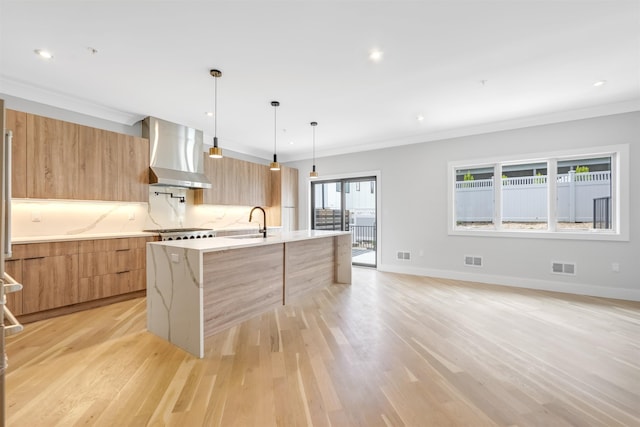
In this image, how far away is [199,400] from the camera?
1750mm

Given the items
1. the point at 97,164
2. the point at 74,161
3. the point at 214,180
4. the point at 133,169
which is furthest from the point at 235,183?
the point at 74,161

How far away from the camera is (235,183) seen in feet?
18.4

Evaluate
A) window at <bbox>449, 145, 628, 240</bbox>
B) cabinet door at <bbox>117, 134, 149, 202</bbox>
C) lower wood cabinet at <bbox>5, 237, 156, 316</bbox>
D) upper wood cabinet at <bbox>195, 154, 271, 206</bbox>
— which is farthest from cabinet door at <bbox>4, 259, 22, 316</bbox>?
window at <bbox>449, 145, 628, 240</bbox>

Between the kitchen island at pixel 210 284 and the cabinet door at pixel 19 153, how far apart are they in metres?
1.73

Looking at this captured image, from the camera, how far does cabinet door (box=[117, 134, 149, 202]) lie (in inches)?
152

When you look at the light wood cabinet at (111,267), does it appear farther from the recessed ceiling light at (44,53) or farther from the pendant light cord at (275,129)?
the pendant light cord at (275,129)

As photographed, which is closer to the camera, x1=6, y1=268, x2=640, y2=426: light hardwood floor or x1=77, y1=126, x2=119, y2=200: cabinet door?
x1=6, y1=268, x2=640, y2=426: light hardwood floor

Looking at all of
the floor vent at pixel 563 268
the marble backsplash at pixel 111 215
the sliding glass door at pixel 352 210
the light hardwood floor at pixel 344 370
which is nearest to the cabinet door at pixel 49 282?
the light hardwood floor at pixel 344 370

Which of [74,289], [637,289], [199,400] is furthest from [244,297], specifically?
[637,289]

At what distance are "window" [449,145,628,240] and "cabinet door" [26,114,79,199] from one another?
573 centimetres

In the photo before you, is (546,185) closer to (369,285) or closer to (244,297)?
(369,285)

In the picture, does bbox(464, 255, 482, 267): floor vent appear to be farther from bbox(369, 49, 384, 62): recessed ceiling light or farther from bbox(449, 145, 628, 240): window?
bbox(369, 49, 384, 62): recessed ceiling light

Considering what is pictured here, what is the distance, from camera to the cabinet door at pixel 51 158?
309cm

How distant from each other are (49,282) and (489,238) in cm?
621
